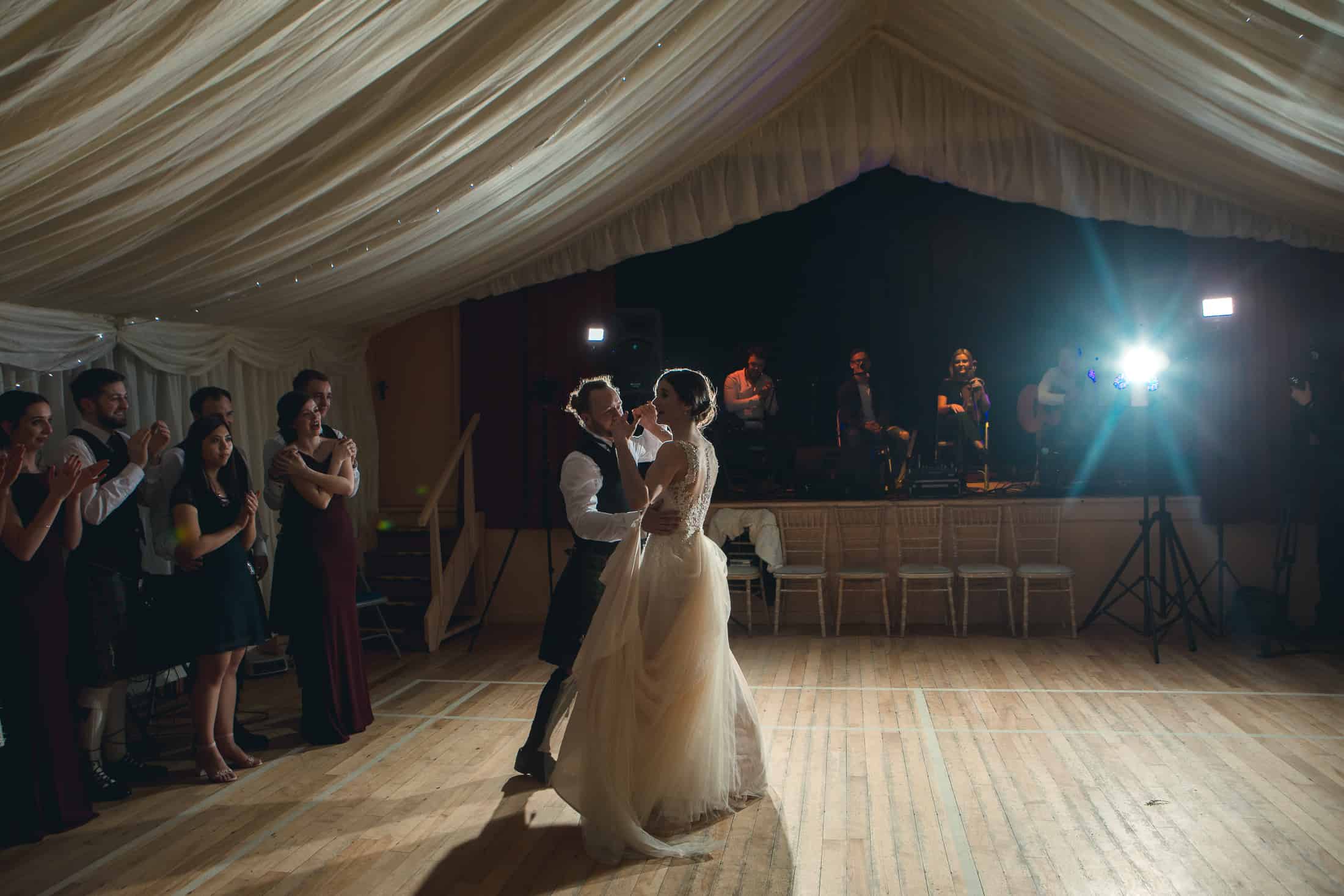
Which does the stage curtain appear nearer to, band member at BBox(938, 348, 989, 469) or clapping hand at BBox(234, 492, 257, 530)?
clapping hand at BBox(234, 492, 257, 530)

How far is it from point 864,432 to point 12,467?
5.87 metres

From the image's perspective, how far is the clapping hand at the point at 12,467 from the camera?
11.3 feet

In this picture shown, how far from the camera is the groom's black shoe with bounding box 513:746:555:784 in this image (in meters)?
4.11

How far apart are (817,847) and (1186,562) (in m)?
4.25

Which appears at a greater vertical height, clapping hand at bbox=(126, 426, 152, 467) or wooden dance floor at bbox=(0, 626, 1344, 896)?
clapping hand at bbox=(126, 426, 152, 467)

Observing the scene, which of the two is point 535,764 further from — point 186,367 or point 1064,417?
point 1064,417

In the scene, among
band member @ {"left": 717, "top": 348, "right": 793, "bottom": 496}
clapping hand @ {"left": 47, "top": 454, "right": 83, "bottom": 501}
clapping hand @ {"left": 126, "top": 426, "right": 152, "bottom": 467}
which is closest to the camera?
clapping hand @ {"left": 47, "top": 454, "right": 83, "bottom": 501}

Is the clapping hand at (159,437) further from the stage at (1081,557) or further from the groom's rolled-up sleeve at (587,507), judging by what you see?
the stage at (1081,557)

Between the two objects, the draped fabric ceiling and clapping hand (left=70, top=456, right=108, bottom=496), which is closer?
the draped fabric ceiling

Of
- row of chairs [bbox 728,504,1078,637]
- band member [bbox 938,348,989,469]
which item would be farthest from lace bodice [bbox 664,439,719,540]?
band member [bbox 938,348,989,469]

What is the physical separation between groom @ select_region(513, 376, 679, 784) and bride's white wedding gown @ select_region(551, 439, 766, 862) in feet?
0.82

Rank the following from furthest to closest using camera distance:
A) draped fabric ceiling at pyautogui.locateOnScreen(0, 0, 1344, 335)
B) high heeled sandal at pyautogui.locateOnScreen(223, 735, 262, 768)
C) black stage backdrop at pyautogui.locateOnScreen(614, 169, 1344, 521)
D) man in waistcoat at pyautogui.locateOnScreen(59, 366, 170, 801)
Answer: black stage backdrop at pyautogui.locateOnScreen(614, 169, 1344, 521) < high heeled sandal at pyautogui.locateOnScreen(223, 735, 262, 768) < man in waistcoat at pyautogui.locateOnScreen(59, 366, 170, 801) < draped fabric ceiling at pyautogui.locateOnScreen(0, 0, 1344, 335)

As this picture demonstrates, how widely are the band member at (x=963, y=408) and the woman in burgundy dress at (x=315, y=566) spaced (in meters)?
5.11

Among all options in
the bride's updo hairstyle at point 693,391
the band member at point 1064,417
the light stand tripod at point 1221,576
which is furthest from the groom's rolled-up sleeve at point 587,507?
the band member at point 1064,417
